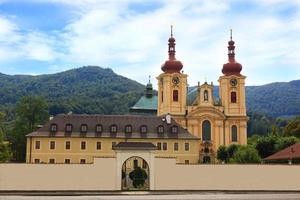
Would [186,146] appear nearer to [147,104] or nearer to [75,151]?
[75,151]

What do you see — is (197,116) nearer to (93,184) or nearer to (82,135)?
(82,135)

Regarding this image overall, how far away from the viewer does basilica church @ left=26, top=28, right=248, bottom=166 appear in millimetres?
67000

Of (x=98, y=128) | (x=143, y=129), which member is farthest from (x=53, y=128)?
(x=143, y=129)

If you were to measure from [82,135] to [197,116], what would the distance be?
25.9 meters

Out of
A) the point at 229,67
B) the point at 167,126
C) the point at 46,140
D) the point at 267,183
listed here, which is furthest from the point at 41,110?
the point at 267,183

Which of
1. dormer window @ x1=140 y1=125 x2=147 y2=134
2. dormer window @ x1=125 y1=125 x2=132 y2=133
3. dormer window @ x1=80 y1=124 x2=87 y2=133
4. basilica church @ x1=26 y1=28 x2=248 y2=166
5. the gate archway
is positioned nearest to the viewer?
the gate archway

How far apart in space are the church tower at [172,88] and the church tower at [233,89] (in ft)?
23.2

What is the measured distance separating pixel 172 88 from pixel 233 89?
10853 mm

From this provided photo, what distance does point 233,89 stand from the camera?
297 feet

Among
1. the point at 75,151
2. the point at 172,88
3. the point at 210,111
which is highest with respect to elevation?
the point at 172,88

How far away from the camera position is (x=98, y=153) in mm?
67250

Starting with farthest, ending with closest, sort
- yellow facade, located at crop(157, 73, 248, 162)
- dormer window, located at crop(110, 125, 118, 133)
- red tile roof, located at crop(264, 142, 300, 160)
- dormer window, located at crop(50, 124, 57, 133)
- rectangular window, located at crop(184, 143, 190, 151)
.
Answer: yellow facade, located at crop(157, 73, 248, 162) < rectangular window, located at crop(184, 143, 190, 151) < dormer window, located at crop(110, 125, 118, 133) < dormer window, located at crop(50, 124, 57, 133) < red tile roof, located at crop(264, 142, 300, 160)

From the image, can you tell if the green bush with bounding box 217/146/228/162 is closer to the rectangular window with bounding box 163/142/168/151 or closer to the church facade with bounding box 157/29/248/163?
the church facade with bounding box 157/29/248/163

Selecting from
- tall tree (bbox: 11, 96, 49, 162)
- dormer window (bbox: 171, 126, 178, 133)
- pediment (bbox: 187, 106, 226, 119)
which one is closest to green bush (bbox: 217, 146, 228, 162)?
pediment (bbox: 187, 106, 226, 119)
